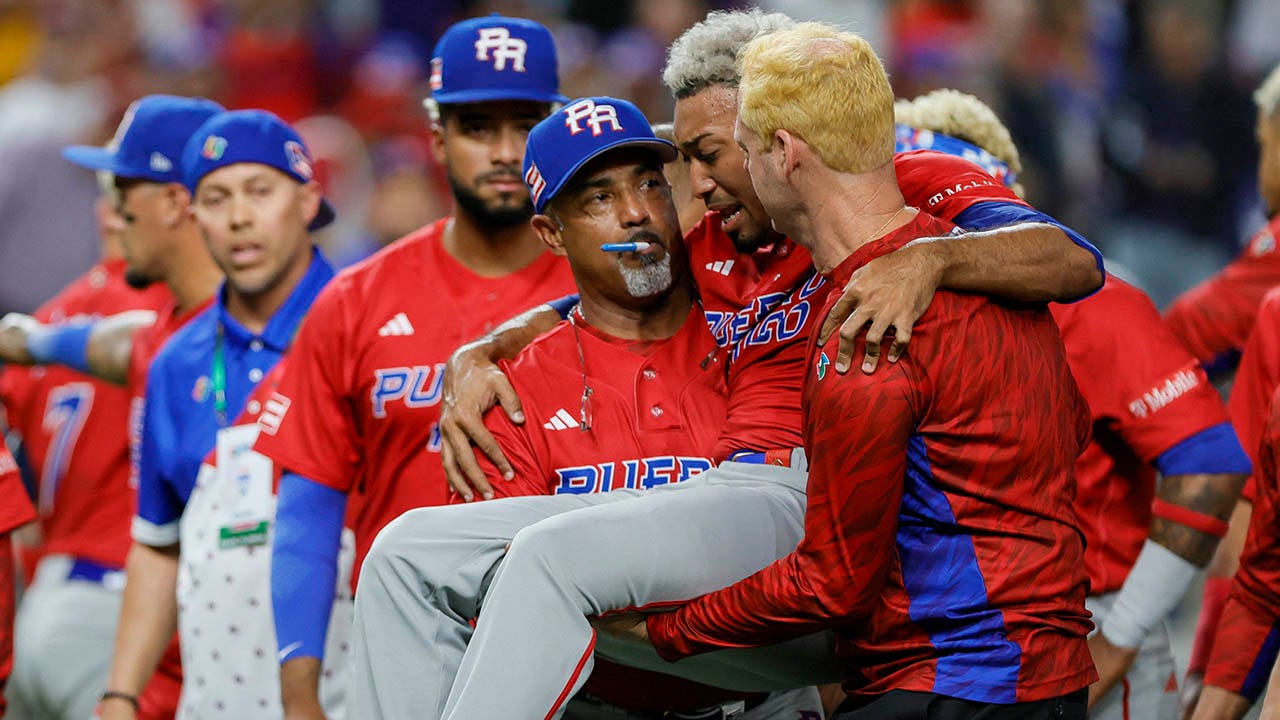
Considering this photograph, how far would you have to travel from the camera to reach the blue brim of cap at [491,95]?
14.0 ft

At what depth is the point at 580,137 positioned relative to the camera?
3512 millimetres

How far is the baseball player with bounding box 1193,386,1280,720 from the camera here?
331 cm

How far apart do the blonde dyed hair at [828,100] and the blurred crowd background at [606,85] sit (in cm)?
562

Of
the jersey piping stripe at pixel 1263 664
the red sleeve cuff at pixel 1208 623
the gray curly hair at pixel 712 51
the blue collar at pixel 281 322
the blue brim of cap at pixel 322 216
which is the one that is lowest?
the red sleeve cuff at pixel 1208 623

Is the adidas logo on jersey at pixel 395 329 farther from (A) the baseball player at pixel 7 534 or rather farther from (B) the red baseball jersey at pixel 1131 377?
(B) the red baseball jersey at pixel 1131 377

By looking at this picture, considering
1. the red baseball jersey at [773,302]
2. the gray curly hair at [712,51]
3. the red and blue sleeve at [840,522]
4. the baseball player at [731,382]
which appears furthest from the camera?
the gray curly hair at [712,51]

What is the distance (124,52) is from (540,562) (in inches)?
342

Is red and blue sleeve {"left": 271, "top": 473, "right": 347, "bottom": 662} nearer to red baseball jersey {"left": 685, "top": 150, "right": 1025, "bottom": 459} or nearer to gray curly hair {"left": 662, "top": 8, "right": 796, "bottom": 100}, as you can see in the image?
red baseball jersey {"left": 685, "top": 150, "right": 1025, "bottom": 459}

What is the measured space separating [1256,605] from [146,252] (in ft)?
11.4

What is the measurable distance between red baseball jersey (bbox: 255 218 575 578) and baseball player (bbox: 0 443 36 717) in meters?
0.58

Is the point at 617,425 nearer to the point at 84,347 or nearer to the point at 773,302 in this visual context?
the point at 773,302

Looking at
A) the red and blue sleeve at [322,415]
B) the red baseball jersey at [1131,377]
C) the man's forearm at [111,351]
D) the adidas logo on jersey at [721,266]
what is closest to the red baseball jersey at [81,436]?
the man's forearm at [111,351]

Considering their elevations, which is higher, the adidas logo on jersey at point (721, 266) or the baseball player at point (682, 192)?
the adidas logo on jersey at point (721, 266)

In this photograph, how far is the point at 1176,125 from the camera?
345 inches
